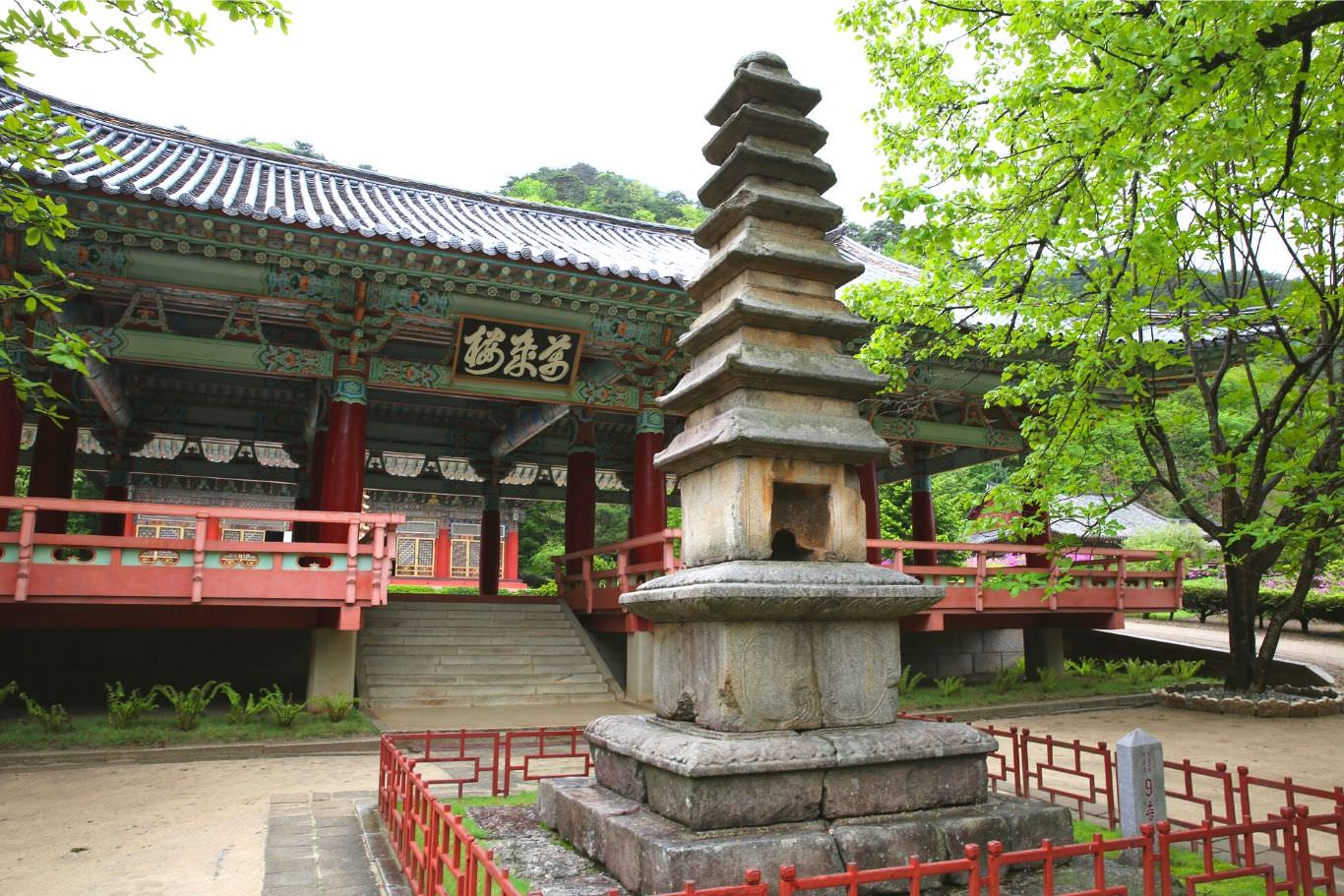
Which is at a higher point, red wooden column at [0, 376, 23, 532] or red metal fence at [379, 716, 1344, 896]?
red wooden column at [0, 376, 23, 532]

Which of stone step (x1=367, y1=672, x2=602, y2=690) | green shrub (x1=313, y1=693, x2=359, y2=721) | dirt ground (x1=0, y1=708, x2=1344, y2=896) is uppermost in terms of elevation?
stone step (x1=367, y1=672, x2=602, y2=690)

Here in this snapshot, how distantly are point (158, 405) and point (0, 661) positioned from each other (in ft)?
23.1

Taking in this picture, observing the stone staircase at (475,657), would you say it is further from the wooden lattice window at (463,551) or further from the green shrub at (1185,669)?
the wooden lattice window at (463,551)

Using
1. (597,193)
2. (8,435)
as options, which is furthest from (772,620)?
(597,193)

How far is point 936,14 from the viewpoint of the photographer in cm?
903

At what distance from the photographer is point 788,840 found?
4.51 m

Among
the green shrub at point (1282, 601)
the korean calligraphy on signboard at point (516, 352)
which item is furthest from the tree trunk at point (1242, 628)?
the korean calligraphy on signboard at point (516, 352)

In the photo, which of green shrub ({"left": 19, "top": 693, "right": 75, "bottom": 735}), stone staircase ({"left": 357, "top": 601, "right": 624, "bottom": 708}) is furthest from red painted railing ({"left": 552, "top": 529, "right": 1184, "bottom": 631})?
green shrub ({"left": 19, "top": 693, "right": 75, "bottom": 735})

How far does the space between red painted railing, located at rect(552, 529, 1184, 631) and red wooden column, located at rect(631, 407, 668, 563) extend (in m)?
0.57

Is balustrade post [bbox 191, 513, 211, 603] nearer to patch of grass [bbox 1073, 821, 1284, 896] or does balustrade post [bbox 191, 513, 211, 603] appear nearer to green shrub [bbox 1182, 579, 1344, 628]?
patch of grass [bbox 1073, 821, 1284, 896]

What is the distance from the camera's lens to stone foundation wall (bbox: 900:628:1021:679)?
57.3 feet

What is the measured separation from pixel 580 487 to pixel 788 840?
45.5ft

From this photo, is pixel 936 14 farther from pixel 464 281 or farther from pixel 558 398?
pixel 558 398

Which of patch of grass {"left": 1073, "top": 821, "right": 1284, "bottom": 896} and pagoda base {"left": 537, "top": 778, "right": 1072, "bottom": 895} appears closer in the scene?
pagoda base {"left": 537, "top": 778, "right": 1072, "bottom": 895}
